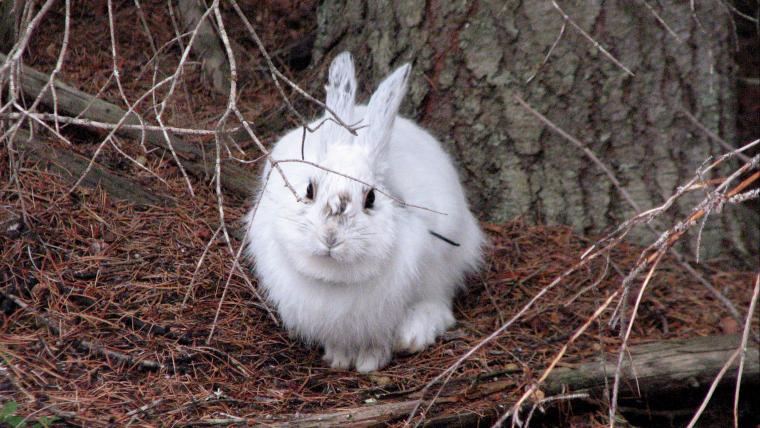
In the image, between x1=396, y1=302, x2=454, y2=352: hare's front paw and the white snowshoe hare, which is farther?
x1=396, y1=302, x2=454, y2=352: hare's front paw

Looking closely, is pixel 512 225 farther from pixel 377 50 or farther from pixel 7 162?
pixel 7 162

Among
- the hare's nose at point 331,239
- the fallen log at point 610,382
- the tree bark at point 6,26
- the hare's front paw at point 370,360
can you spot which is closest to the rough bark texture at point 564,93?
the fallen log at point 610,382

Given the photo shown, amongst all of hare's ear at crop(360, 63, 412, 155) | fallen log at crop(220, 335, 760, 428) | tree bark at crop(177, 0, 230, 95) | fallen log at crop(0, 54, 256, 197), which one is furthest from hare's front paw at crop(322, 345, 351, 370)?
tree bark at crop(177, 0, 230, 95)

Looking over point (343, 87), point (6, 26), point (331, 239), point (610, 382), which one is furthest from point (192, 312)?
point (6, 26)

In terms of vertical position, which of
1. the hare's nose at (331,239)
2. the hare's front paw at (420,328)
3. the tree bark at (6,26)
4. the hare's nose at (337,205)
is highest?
the tree bark at (6,26)

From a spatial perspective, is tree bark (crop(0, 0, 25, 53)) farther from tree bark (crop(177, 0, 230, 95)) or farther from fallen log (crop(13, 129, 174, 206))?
tree bark (crop(177, 0, 230, 95))

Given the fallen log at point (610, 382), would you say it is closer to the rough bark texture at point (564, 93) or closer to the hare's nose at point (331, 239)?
the hare's nose at point (331, 239)
